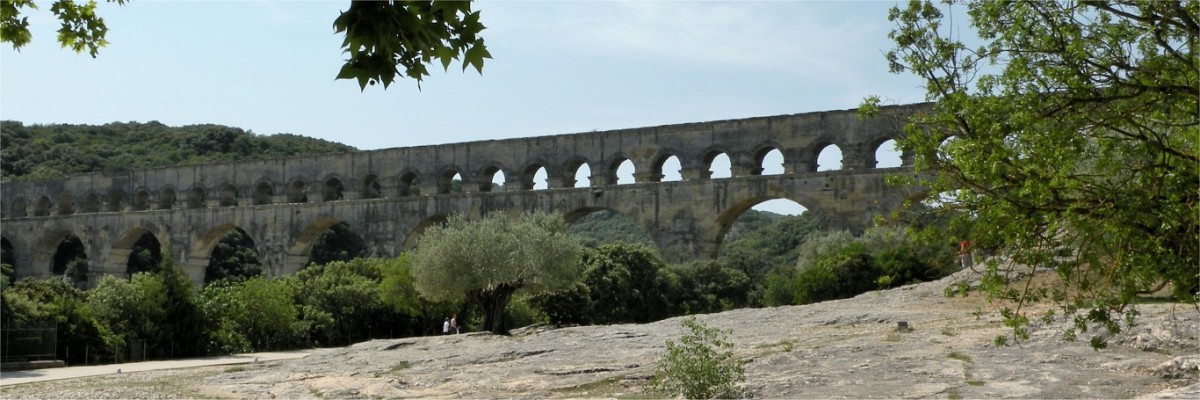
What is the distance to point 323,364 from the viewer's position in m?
16.7

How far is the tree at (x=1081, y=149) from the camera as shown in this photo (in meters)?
6.14

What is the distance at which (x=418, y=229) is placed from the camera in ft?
112

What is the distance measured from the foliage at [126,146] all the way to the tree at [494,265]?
3722cm

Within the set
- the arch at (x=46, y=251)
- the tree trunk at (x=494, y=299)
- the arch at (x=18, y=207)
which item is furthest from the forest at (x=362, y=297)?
the arch at (x=18, y=207)

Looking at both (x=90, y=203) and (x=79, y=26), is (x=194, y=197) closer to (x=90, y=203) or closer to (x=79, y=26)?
(x=90, y=203)

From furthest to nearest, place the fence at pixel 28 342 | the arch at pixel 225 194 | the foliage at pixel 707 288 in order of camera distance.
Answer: the arch at pixel 225 194, the foliage at pixel 707 288, the fence at pixel 28 342

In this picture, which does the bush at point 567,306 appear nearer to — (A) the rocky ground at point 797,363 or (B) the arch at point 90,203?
(A) the rocky ground at point 797,363

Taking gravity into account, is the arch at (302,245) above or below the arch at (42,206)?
below

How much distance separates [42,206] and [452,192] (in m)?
19.9

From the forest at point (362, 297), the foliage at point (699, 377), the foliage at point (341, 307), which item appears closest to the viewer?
the foliage at point (699, 377)

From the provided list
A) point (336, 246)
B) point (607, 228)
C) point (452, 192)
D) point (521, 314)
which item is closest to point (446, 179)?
point (452, 192)

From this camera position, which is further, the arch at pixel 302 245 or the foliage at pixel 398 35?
the arch at pixel 302 245

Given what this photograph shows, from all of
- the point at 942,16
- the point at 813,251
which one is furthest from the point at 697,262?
the point at 942,16

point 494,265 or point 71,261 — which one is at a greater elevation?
point 71,261
